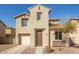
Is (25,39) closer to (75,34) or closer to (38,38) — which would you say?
(38,38)

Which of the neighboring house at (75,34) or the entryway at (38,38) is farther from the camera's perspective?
the entryway at (38,38)

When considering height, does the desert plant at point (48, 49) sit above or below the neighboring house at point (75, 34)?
below

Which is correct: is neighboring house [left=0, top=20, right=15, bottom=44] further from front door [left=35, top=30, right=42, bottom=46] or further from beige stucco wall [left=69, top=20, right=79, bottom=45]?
beige stucco wall [left=69, top=20, right=79, bottom=45]

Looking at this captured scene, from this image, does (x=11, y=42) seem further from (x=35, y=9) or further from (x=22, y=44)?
(x=35, y=9)

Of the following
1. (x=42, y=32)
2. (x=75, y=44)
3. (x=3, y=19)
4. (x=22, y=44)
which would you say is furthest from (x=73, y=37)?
(x=3, y=19)

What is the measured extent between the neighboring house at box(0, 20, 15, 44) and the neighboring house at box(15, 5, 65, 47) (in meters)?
0.27

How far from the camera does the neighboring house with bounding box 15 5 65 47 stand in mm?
14672

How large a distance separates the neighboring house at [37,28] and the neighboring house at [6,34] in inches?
10.6

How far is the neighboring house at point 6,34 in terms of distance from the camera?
48.2ft

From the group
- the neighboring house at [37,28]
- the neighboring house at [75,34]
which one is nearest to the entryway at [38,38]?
the neighboring house at [37,28]

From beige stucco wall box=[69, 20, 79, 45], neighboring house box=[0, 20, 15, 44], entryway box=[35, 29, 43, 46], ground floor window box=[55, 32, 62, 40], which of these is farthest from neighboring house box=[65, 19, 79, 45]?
neighboring house box=[0, 20, 15, 44]

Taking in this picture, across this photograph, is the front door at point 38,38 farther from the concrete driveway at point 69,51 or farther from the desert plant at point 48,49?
the concrete driveway at point 69,51

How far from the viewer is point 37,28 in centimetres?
1473
